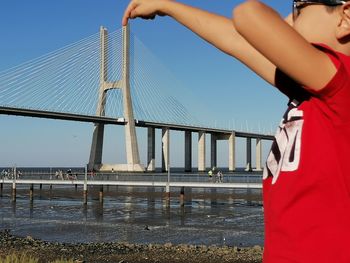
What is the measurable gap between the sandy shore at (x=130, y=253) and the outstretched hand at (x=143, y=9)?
37.2 ft

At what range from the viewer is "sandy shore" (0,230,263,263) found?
12.8 meters

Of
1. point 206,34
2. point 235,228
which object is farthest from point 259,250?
point 206,34

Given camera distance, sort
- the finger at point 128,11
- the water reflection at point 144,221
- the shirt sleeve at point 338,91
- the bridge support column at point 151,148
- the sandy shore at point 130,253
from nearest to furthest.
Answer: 1. the shirt sleeve at point 338,91
2. the finger at point 128,11
3. the sandy shore at point 130,253
4. the water reflection at point 144,221
5. the bridge support column at point 151,148

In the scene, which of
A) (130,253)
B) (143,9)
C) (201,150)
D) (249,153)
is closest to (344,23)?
(143,9)

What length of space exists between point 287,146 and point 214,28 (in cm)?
31

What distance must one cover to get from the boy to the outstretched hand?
11.5 inches

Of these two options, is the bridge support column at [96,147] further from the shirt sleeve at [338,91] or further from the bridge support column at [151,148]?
the shirt sleeve at [338,91]

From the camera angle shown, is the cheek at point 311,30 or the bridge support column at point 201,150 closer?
the cheek at point 311,30

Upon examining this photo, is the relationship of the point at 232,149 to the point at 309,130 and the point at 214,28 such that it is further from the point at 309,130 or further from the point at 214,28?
the point at 309,130

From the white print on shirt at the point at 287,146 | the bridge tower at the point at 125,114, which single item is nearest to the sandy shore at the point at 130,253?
the white print on shirt at the point at 287,146

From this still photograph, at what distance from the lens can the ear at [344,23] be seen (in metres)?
0.91

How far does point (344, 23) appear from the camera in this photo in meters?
0.92

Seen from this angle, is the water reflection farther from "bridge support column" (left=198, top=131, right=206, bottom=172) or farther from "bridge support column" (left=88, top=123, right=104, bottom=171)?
"bridge support column" (left=198, top=131, right=206, bottom=172)

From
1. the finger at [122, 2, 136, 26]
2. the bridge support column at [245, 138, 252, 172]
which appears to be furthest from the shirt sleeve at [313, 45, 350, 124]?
the bridge support column at [245, 138, 252, 172]
